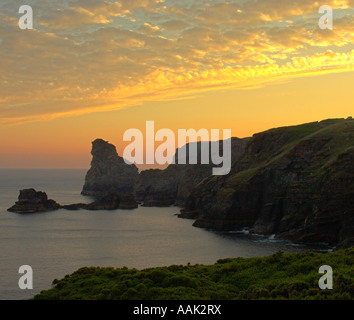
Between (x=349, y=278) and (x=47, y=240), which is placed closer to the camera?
(x=349, y=278)

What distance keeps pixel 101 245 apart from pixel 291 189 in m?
60.5

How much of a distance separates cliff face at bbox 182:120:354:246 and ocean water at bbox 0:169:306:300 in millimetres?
9796

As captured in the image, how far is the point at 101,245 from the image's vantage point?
390 feet

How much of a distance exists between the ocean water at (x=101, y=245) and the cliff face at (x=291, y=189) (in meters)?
9.80

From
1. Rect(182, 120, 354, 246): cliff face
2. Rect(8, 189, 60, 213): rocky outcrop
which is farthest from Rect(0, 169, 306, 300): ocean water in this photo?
Rect(8, 189, 60, 213): rocky outcrop

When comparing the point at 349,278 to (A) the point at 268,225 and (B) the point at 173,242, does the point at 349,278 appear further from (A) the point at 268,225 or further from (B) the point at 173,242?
(A) the point at 268,225

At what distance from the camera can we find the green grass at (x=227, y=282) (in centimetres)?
3412

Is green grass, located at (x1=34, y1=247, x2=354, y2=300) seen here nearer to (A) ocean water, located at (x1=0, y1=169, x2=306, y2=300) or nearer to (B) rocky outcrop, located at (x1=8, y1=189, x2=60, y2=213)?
(A) ocean water, located at (x1=0, y1=169, x2=306, y2=300)

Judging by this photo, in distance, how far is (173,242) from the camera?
119625 mm

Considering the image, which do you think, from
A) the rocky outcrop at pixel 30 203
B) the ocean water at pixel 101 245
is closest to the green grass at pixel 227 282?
the ocean water at pixel 101 245
